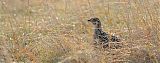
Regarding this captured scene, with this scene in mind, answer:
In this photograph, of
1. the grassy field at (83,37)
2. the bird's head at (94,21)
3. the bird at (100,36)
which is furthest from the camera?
the bird's head at (94,21)

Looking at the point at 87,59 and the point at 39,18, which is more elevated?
the point at 87,59

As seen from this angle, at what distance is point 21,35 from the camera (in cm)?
565

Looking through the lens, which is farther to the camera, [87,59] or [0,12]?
[0,12]

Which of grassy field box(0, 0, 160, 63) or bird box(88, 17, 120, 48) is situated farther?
bird box(88, 17, 120, 48)

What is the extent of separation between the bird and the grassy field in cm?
7

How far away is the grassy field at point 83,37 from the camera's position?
477 centimetres

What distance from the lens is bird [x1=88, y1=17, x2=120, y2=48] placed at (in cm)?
511

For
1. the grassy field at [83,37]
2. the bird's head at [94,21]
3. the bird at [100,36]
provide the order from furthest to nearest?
the bird's head at [94,21]
the bird at [100,36]
the grassy field at [83,37]

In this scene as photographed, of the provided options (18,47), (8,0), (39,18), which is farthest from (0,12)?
(18,47)

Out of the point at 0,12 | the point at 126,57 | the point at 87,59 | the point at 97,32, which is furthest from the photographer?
the point at 0,12

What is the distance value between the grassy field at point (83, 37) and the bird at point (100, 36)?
66 mm

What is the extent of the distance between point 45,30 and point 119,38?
1067mm

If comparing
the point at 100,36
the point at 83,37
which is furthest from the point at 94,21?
the point at 83,37

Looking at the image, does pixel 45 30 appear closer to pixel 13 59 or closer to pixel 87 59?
pixel 13 59
